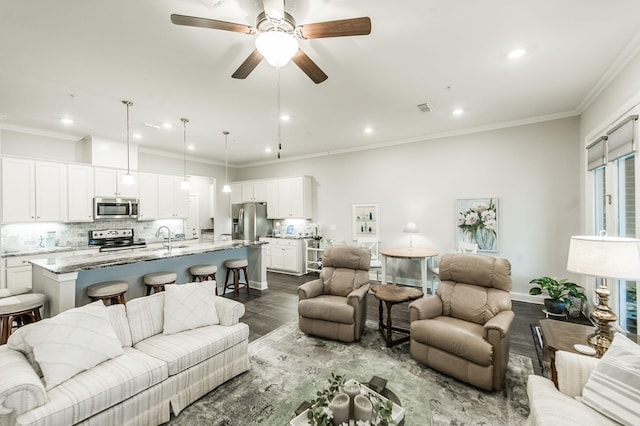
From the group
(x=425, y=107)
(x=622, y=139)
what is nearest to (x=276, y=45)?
(x=425, y=107)

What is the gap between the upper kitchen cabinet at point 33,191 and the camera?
14.4 ft

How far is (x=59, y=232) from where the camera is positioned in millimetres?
5094

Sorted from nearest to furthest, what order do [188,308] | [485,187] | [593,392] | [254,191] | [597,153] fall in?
[593,392], [188,308], [597,153], [485,187], [254,191]

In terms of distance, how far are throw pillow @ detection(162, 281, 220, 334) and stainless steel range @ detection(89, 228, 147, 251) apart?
3724 millimetres

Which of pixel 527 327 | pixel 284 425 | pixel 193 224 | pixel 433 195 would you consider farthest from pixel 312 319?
pixel 193 224

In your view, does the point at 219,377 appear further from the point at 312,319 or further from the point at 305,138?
the point at 305,138

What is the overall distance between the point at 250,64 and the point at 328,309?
103 inches

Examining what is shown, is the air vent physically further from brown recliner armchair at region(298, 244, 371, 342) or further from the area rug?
the area rug

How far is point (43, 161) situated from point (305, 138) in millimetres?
4622

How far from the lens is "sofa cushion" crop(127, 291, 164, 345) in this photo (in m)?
2.37

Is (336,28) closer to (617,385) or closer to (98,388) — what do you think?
(617,385)

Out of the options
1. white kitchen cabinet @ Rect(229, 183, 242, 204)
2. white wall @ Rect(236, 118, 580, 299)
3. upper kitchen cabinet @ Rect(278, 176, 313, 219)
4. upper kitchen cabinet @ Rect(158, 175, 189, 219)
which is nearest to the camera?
white wall @ Rect(236, 118, 580, 299)

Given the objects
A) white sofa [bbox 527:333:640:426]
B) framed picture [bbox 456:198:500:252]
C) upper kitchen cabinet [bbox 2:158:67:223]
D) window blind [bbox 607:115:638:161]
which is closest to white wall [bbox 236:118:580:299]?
framed picture [bbox 456:198:500:252]

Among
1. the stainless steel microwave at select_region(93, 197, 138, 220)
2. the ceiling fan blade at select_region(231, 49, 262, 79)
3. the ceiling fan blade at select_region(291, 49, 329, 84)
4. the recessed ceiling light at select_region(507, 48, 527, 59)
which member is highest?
the recessed ceiling light at select_region(507, 48, 527, 59)
